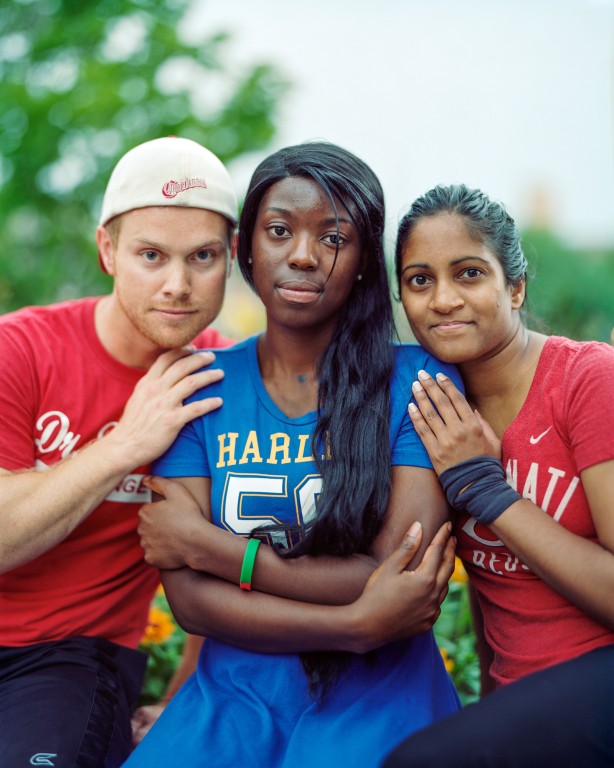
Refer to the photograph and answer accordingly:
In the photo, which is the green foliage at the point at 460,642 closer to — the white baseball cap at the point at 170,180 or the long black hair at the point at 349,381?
the long black hair at the point at 349,381

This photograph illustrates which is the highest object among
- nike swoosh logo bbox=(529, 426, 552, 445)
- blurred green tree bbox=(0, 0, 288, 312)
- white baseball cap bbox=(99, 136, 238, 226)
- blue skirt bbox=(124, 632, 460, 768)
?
blurred green tree bbox=(0, 0, 288, 312)

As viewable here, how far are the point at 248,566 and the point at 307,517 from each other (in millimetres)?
249

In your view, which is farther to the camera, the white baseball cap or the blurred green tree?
the blurred green tree

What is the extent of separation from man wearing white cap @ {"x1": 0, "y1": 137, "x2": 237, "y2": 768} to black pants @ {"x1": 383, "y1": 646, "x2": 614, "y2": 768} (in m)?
1.07

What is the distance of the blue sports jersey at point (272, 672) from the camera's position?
2.12 meters

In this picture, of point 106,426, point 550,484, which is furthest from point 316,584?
point 106,426

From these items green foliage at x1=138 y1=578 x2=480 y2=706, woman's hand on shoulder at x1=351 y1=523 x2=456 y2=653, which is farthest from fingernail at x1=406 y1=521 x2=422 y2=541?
green foliage at x1=138 y1=578 x2=480 y2=706

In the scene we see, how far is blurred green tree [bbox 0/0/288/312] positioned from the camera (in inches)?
285

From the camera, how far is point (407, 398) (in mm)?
2484

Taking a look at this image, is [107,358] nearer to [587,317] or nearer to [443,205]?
[443,205]

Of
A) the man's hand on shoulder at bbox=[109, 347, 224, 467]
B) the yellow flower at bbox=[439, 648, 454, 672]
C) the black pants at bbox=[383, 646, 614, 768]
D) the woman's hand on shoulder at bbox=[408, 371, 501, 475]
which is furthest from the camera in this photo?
the yellow flower at bbox=[439, 648, 454, 672]

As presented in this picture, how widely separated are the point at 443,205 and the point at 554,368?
59 cm

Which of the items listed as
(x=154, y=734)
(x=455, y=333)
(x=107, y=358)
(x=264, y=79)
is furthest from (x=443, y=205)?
(x=264, y=79)

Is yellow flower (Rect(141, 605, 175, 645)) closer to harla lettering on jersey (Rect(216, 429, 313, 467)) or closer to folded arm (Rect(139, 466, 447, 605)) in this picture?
folded arm (Rect(139, 466, 447, 605))
